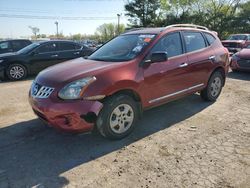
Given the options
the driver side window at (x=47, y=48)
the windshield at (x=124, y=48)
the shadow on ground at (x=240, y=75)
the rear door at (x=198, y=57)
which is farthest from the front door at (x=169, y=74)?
the driver side window at (x=47, y=48)

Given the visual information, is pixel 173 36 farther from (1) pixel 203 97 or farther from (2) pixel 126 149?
(2) pixel 126 149

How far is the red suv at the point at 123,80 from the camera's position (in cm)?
379

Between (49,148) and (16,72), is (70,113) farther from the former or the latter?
(16,72)

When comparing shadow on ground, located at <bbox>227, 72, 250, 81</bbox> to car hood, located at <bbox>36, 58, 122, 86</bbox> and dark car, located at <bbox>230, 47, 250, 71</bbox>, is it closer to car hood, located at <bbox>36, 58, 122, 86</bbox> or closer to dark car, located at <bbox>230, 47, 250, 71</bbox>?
dark car, located at <bbox>230, 47, 250, 71</bbox>

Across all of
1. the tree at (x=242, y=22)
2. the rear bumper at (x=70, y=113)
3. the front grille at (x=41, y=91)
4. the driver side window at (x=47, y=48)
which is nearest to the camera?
the rear bumper at (x=70, y=113)

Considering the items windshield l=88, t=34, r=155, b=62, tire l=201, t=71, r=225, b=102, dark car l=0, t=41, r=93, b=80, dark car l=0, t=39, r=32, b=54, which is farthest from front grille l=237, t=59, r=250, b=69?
dark car l=0, t=39, r=32, b=54

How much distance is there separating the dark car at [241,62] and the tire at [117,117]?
6970 mm

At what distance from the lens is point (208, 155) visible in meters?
3.78

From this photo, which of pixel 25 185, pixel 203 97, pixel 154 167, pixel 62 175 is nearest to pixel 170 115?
pixel 203 97

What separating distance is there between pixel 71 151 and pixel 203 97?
11.5 ft

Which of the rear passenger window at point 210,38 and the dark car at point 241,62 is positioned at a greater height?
the rear passenger window at point 210,38

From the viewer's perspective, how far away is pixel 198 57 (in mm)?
5480

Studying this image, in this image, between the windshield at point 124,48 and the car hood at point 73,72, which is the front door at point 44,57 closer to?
the windshield at point 124,48

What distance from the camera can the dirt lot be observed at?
3242mm
